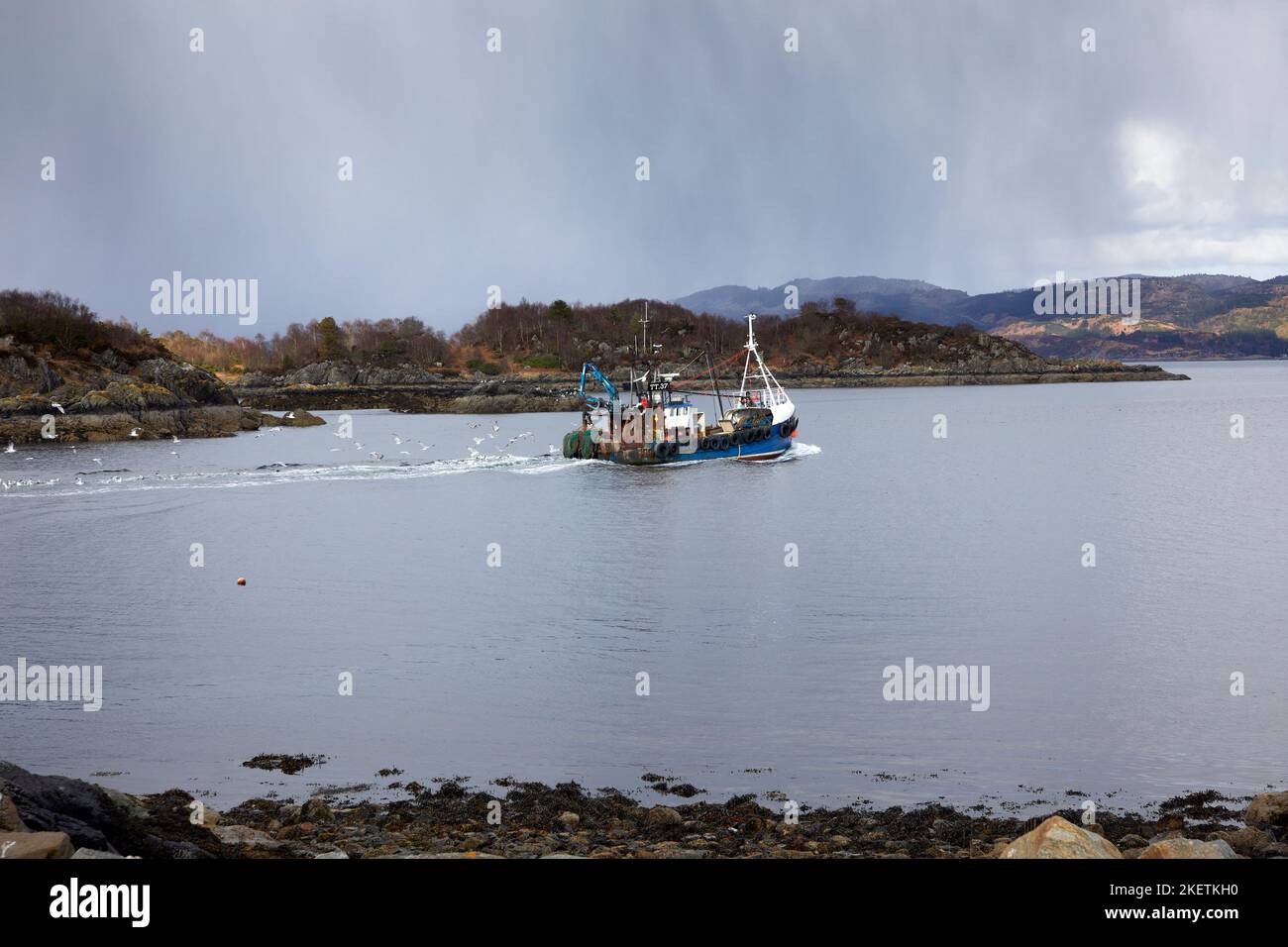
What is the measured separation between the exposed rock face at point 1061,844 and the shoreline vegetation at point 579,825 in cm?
1

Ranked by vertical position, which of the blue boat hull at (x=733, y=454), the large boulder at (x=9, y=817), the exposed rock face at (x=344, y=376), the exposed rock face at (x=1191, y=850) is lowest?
the exposed rock face at (x=1191, y=850)

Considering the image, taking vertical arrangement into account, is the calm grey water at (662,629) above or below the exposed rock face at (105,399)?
below

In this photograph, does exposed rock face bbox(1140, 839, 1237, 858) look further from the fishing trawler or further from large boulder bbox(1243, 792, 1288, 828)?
the fishing trawler

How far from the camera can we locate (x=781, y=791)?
12445mm

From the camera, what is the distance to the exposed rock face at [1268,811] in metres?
10.6

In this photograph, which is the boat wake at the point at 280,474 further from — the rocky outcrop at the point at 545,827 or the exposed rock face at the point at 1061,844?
the exposed rock face at the point at 1061,844

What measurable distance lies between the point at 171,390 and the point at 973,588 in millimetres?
80018

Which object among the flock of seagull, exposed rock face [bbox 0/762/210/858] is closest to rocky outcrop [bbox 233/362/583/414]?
the flock of seagull

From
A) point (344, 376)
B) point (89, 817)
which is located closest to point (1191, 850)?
point (89, 817)

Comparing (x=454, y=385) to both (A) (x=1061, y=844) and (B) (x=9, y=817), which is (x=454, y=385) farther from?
(A) (x=1061, y=844)

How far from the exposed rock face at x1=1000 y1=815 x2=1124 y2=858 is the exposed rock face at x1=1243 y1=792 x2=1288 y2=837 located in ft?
12.4

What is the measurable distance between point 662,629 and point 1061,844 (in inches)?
578

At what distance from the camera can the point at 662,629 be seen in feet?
72.4

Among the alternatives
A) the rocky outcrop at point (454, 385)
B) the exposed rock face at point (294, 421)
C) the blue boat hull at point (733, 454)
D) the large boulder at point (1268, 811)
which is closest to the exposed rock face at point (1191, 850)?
the large boulder at point (1268, 811)
